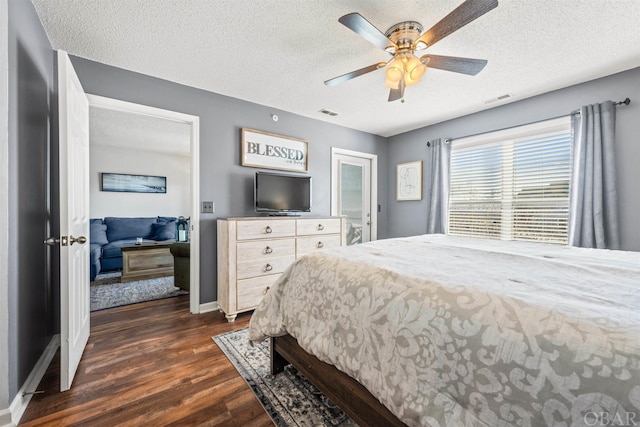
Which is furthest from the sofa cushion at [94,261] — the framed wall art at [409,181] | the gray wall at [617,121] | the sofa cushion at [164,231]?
the gray wall at [617,121]

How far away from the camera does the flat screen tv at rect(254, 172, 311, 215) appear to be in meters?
3.02

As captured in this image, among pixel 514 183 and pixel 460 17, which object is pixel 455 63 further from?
pixel 514 183

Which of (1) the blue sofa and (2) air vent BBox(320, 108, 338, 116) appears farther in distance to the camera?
(1) the blue sofa

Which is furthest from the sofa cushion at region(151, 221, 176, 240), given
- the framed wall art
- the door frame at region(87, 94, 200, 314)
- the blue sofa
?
the framed wall art

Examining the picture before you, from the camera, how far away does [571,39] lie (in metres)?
1.91

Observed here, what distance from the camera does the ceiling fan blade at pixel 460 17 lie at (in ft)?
4.25

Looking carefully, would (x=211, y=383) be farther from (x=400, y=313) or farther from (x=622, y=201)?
(x=622, y=201)

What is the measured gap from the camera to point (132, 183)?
5.39m

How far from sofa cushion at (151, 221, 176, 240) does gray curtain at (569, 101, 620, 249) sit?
581 cm

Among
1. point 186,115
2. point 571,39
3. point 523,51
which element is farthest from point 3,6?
point 571,39

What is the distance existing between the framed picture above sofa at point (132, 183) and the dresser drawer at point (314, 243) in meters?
4.37

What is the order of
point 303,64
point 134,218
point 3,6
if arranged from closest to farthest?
point 3,6
point 303,64
point 134,218

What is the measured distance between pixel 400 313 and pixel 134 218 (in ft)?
18.8

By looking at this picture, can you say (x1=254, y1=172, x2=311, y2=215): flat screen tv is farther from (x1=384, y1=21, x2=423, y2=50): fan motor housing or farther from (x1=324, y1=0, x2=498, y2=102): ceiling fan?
(x1=384, y1=21, x2=423, y2=50): fan motor housing
